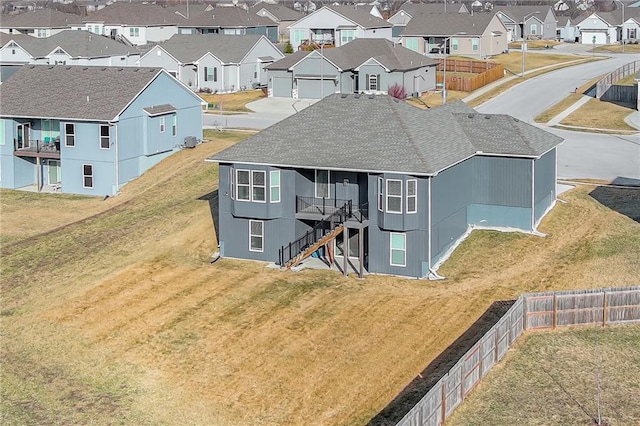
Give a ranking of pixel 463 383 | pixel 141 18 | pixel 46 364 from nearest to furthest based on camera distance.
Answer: pixel 463 383, pixel 46 364, pixel 141 18

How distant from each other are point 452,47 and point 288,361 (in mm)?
88110

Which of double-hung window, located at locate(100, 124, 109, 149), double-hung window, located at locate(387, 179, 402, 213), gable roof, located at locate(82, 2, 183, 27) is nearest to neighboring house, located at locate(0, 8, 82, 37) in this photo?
gable roof, located at locate(82, 2, 183, 27)

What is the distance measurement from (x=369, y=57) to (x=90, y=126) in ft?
120

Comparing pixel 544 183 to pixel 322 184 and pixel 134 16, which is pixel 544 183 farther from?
pixel 134 16

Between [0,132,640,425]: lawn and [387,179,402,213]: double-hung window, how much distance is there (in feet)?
10.6

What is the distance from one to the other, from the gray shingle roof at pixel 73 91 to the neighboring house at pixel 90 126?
0.06 meters

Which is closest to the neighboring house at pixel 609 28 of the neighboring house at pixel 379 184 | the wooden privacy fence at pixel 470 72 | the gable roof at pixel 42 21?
the wooden privacy fence at pixel 470 72

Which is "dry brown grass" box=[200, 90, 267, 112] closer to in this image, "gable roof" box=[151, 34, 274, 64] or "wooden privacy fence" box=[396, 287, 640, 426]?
"gable roof" box=[151, 34, 274, 64]

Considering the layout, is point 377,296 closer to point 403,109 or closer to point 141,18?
point 403,109

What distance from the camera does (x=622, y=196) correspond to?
5484cm

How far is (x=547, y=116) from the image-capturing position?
8219cm

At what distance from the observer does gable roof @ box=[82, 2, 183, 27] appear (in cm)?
13688

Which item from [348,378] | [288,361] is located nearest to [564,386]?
[348,378]

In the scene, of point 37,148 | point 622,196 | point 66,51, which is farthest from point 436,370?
point 66,51
